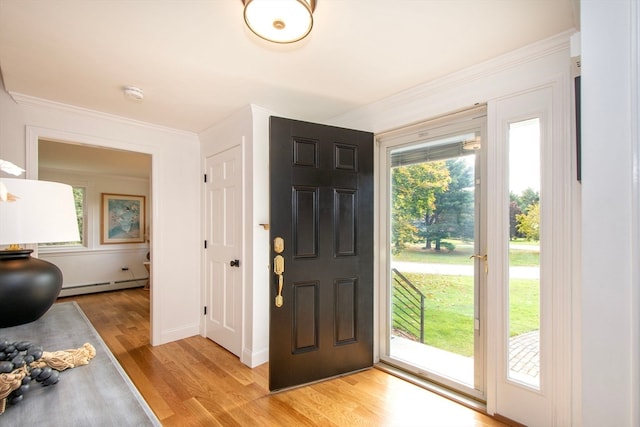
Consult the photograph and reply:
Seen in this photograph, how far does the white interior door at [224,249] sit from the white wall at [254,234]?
0.09 meters

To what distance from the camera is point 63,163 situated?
4609 mm

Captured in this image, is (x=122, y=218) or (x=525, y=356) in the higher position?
(x=122, y=218)

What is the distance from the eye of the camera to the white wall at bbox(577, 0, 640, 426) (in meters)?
0.52

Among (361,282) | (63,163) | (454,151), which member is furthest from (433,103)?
(63,163)

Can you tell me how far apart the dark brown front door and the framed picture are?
5064 millimetres

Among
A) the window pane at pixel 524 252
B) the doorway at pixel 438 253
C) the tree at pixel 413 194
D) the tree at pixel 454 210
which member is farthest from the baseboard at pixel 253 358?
the window pane at pixel 524 252

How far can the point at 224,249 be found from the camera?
289 cm

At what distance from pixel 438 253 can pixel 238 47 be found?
2050 millimetres

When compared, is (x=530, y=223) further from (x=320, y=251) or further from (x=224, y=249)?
(x=224, y=249)

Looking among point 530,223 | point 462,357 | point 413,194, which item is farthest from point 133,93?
point 462,357

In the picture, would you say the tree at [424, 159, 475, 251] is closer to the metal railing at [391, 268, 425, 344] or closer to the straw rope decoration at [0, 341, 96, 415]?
the metal railing at [391, 268, 425, 344]

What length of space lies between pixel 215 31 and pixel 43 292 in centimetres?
149

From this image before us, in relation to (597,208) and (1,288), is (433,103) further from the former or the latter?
(1,288)

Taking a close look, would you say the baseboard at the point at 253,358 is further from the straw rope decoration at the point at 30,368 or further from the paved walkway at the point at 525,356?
the paved walkway at the point at 525,356
